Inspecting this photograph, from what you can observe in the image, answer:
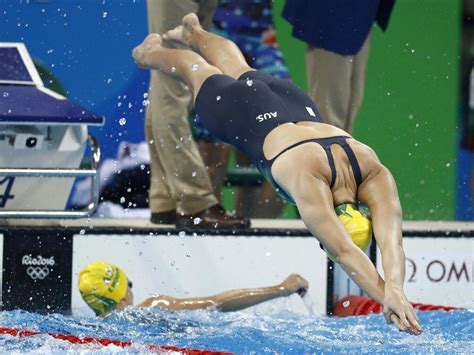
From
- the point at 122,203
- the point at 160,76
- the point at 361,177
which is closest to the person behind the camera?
the point at 361,177

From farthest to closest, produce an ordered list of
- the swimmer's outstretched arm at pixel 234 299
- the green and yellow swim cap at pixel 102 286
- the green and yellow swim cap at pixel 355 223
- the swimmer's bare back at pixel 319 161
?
1. the swimmer's outstretched arm at pixel 234 299
2. the green and yellow swim cap at pixel 102 286
3. the swimmer's bare back at pixel 319 161
4. the green and yellow swim cap at pixel 355 223

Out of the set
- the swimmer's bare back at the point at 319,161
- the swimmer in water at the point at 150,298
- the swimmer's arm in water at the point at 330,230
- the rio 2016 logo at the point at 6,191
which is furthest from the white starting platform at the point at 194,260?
the swimmer's arm in water at the point at 330,230

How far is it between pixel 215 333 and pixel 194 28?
1.38 metres

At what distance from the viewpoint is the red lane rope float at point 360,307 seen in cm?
614

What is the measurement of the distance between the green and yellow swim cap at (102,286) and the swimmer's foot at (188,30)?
1080mm

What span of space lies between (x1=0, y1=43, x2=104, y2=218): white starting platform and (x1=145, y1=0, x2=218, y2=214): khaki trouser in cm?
32

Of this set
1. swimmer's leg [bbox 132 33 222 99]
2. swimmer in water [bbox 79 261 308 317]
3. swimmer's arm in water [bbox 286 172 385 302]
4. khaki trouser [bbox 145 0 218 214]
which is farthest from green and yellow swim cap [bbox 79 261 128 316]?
swimmer's arm in water [bbox 286 172 385 302]

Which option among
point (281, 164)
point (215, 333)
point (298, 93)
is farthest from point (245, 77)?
point (215, 333)

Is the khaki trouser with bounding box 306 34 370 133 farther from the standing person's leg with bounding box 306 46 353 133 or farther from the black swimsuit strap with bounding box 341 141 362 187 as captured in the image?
the black swimsuit strap with bounding box 341 141 362 187

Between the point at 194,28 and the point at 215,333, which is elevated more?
the point at 194,28

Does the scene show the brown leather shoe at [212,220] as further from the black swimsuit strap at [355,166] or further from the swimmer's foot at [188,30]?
the black swimsuit strap at [355,166]

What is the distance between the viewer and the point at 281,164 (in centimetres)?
487

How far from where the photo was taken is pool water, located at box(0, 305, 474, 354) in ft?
16.5

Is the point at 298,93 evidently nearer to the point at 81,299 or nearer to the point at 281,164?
the point at 281,164
